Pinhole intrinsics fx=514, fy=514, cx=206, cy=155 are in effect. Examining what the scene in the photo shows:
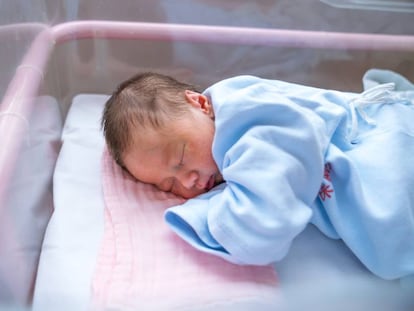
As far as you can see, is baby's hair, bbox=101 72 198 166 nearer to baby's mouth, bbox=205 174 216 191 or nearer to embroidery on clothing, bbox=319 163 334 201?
baby's mouth, bbox=205 174 216 191

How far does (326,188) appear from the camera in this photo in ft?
2.34

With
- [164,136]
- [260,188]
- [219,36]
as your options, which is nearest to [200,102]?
[164,136]

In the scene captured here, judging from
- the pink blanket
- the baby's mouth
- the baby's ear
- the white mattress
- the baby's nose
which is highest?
the baby's ear

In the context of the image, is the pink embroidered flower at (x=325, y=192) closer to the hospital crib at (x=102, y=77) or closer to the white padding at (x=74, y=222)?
the hospital crib at (x=102, y=77)

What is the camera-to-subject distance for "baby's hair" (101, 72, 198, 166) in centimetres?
74

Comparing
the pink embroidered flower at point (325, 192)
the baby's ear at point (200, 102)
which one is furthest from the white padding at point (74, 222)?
the pink embroidered flower at point (325, 192)

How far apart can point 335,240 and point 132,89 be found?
375 mm

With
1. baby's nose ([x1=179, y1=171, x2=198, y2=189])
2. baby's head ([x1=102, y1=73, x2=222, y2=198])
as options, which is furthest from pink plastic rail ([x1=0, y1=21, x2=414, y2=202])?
baby's nose ([x1=179, y1=171, x2=198, y2=189])

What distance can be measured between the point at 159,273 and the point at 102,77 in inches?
23.5

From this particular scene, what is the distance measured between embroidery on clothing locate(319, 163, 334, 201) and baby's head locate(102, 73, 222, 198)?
0.16m

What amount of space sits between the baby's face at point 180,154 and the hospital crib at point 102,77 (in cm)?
11

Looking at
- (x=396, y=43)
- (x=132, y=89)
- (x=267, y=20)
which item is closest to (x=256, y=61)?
(x=267, y=20)

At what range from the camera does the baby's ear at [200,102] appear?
2.55ft

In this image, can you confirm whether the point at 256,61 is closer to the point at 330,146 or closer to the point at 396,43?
the point at 396,43
